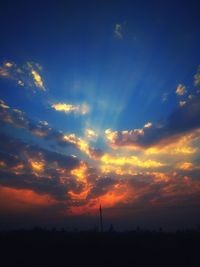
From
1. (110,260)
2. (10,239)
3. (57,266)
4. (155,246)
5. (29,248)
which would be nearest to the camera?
(57,266)

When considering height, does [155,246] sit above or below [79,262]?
above

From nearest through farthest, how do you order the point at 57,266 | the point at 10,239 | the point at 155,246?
the point at 57,266, the point at 155,246, the point at 10,239

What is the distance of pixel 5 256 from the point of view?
22.6m

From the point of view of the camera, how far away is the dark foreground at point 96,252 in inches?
→ 867

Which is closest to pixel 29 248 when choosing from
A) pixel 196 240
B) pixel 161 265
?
pixel 161 265

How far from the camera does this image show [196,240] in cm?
2939

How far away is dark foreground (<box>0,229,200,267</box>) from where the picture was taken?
22.0 meters

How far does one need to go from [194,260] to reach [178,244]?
471 centimetres

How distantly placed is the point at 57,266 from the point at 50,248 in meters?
4.36

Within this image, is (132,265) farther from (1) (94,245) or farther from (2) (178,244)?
(2) (178,244)

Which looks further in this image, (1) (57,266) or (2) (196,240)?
(2) (196,240)

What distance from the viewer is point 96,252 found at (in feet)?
80.0

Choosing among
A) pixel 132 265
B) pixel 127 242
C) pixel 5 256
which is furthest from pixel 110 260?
pixel 5 256

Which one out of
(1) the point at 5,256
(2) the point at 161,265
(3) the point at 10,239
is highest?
(3) the point at 10,239
